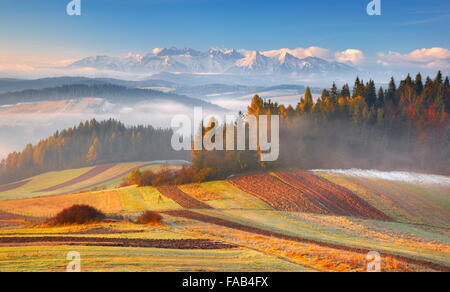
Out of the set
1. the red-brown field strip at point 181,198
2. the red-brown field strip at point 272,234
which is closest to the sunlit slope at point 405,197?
the red-brown field strip at point 272,234

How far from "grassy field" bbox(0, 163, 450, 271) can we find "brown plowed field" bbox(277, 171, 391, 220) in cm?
142

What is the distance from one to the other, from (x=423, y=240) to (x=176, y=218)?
2345cm

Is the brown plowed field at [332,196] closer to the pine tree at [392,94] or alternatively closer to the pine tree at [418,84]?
the pine tree at [392,94]

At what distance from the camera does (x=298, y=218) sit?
40.2m

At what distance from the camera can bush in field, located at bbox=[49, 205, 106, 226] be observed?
34.9 meters

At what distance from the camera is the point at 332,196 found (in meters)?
49.1

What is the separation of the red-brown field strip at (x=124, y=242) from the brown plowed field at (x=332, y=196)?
898 inches

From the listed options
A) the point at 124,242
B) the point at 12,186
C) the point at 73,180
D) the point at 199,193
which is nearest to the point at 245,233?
the point at 124,242

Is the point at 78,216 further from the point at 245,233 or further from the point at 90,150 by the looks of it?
the point at 90,150

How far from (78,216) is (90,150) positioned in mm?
110046

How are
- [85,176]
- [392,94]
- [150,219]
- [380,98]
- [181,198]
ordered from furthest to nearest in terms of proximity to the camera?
[85,176], [392,94], [380,98], [181,198], [150,219]

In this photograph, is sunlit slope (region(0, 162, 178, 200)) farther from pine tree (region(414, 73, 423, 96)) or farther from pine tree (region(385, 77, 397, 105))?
pine tree (region(414, 73, 423, 96))

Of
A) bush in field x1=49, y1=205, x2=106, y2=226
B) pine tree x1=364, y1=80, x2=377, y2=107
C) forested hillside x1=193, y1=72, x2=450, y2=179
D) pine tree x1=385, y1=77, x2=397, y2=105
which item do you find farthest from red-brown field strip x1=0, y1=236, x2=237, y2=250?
pine tree x1=385, y1=77, x2=397, y2=105
